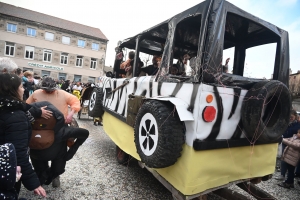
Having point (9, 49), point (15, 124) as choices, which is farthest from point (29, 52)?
point (15, 124)

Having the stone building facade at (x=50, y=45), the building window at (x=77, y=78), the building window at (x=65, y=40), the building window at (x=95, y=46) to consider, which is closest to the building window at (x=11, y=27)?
the stone building facade at (x=50, y=45)

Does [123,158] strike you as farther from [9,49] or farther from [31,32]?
[9,49]

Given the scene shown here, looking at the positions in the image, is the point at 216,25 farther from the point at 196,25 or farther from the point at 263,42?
the point at 263,42

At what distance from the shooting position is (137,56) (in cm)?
366

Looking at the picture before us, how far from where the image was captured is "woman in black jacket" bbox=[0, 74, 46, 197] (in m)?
1.62

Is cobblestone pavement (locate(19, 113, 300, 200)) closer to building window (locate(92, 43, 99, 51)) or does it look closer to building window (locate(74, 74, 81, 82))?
building window (locate(74, 74, 81, 82))

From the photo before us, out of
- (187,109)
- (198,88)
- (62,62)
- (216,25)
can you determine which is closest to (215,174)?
(187,109)

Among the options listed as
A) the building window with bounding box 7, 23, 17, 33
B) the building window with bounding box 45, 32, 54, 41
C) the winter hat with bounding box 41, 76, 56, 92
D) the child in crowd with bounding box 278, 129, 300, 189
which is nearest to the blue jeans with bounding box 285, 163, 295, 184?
the child in crowd with bounding box 278, 129, 300, 189

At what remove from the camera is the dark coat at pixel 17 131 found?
1623 millimetres

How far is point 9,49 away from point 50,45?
504 centimetres

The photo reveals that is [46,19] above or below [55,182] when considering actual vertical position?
above

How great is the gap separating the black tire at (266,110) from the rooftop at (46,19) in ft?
103

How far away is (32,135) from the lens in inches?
89.0

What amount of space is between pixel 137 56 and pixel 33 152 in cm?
223
